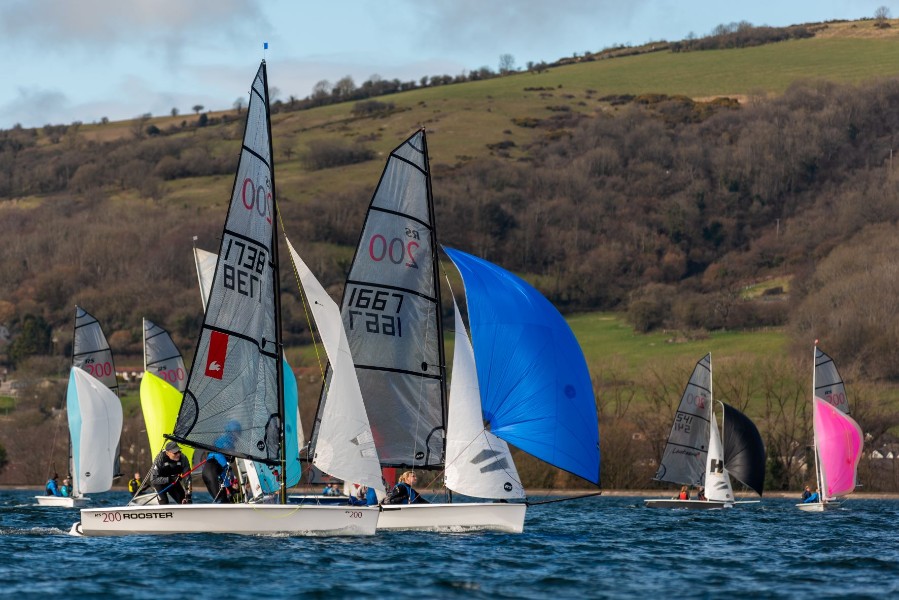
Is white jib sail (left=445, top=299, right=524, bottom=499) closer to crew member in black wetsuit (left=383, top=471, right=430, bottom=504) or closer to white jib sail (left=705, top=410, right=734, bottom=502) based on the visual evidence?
crew member in black wetsuit (left=383, top=471, right=430, bottom=504)

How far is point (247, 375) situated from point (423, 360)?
4.83 m

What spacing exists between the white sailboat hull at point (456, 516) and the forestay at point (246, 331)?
9.28 ft

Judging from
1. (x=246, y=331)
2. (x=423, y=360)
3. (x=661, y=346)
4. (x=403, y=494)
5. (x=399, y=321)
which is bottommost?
(x=403, y=494)

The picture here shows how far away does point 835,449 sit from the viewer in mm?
57188

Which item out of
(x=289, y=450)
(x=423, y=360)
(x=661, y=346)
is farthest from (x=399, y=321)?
(x=661, y=346)

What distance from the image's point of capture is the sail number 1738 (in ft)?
106

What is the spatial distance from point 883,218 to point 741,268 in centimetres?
1709

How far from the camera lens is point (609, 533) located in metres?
37.6

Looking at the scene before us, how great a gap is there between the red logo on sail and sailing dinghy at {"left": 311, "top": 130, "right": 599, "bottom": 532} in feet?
10.9

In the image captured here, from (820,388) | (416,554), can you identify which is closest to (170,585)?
(416,554)

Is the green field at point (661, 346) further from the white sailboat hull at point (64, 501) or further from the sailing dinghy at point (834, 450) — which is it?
the white sailboat hull at point (64, 501)

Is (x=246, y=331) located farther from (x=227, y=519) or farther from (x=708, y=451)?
(x=708, y=451)

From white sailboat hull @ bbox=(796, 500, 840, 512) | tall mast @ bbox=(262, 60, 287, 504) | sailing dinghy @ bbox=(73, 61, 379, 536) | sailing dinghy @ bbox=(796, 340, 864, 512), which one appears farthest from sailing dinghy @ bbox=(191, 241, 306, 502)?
sailing dinghy @ bbox=(796, 340, 864, 512)

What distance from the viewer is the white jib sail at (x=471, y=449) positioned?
3059 centimetres
